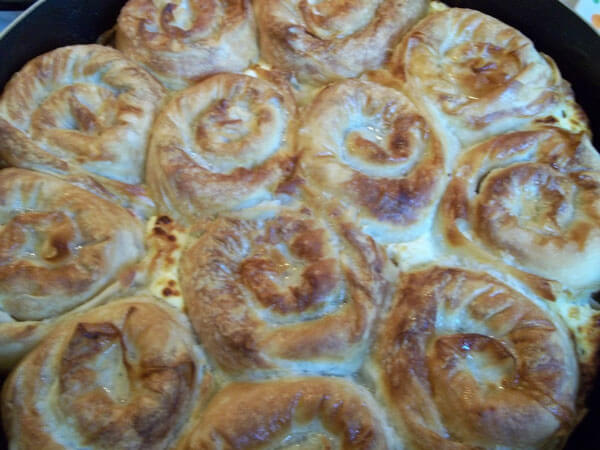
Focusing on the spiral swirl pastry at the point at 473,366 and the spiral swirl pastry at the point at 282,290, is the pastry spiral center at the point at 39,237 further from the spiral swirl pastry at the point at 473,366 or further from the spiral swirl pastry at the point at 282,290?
the spiral swirl pastry at the point at 473,366

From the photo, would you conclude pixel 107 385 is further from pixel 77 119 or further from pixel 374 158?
pixel 374 158

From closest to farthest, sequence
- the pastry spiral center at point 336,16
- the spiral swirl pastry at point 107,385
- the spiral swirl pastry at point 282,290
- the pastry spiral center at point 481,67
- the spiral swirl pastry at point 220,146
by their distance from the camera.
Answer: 1. the spiral swirl pastry at point 107,385
2. the spiral swirl pastry at point 282,290
3. the spiral swirl pastry at point 220,146
4. the pastry spiral center at point 481,67
5. the pastry spiral center at point 336,16

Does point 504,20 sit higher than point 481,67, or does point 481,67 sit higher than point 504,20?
point 504,20

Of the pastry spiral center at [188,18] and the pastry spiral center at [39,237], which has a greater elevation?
the pastry spiral center at [188,18]

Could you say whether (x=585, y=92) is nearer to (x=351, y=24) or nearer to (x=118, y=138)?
(x=351, y=24)

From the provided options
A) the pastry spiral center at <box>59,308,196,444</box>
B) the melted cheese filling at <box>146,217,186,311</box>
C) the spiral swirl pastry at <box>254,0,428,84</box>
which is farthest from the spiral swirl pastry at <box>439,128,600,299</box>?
the pastry spiral center at <box>59,308,196,444</box>

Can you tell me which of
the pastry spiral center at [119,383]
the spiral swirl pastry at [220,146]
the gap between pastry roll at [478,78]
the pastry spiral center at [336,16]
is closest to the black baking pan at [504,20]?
the gap between pastry roll at [478,78]

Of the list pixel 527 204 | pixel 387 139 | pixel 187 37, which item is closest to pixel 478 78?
pixel 387 139
